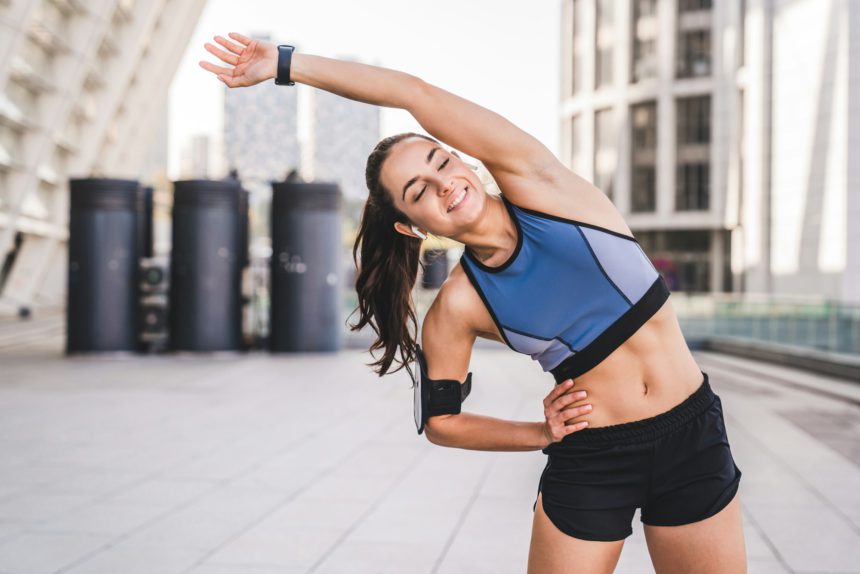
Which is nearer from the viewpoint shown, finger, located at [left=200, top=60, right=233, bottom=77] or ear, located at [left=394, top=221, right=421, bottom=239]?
finger, located at [left=200, top=60, right=233, bottom=77]

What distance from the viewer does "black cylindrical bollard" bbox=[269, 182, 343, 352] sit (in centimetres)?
1739

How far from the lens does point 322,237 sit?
17500mm

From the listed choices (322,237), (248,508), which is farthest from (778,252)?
(248,508)

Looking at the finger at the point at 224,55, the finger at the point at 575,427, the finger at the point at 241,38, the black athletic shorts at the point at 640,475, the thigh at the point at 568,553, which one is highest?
the finger at the point at 241,38

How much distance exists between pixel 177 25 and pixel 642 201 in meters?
25.2

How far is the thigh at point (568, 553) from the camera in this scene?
2402 mm

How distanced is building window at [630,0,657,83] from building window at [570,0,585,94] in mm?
3591

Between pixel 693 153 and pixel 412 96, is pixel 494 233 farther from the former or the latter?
pixel 693 153

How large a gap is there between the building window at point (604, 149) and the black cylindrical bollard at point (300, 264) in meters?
38.5

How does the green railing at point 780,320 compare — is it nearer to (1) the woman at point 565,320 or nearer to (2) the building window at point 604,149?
(1) the woman at point 565,320

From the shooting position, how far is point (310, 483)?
688cm

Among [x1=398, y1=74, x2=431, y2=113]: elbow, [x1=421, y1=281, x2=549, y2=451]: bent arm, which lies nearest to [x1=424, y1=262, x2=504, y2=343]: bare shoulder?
[x1=421, y1=281, x2=549, y2=451]: bent arm

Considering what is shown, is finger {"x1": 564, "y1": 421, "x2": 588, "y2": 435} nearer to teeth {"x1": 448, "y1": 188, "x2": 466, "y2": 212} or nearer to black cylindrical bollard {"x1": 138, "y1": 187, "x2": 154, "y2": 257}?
teeth {"x1": 448, "y1": 188, "x2": 466, "y2": 212}

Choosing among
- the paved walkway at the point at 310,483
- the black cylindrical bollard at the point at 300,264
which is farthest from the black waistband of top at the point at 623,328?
the black cylindrical bollard at the point at 300,264
